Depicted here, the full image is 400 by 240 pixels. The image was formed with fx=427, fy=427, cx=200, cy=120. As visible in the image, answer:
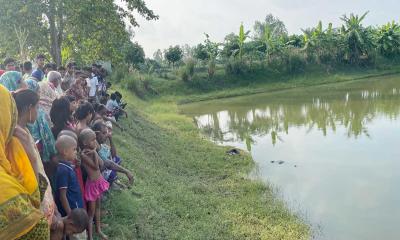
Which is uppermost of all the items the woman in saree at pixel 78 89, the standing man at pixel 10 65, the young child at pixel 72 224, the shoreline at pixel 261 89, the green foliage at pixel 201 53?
the green foliage at pixel 201 53

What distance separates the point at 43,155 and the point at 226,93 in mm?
20974

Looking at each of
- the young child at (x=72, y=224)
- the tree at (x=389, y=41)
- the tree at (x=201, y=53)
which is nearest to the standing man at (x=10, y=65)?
the young child at (x=72, y=224)

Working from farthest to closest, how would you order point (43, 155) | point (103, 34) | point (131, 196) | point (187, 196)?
point (103, 34) < point (187, 196) < point (131, 196) < point (43, 155)

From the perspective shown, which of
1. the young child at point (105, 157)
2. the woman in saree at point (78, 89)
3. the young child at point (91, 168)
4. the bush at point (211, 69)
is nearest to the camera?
the young child at point (91, 168)

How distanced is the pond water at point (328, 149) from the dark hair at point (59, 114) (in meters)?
3.86

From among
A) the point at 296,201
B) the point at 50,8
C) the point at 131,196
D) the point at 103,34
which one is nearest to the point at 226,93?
the point at 103,34

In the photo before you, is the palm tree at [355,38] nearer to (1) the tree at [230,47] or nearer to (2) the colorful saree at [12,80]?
(1) the tree at [230,47]

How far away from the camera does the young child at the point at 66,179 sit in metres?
3.32

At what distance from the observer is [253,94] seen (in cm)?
2431

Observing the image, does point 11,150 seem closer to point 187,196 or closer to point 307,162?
point 187,196

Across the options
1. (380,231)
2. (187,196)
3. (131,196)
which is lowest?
(380,231)

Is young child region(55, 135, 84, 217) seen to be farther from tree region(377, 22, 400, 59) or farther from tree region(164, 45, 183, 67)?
tree region(377, 22, 400, 59)

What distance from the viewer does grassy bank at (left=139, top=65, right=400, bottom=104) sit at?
24172 mm

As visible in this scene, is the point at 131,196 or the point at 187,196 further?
the point at 187,196
